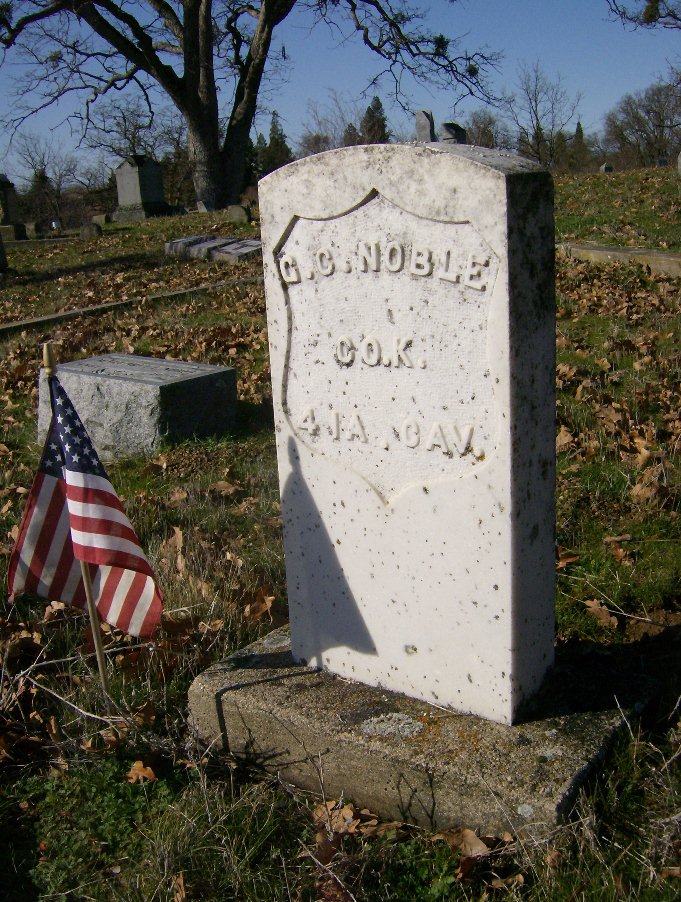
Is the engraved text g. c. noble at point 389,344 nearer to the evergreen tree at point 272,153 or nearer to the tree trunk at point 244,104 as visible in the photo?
the tree trunk at point 244,104

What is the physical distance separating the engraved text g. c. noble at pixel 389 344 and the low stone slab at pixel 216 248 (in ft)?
36.0

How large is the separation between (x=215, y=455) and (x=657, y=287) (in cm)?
557

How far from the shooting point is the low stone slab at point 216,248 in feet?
44.8

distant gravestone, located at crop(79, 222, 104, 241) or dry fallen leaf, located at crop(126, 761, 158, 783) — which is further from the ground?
distant gravestone, located at crop(79, 222, 104, 241)

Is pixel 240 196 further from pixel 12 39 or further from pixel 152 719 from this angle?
pixel 152 719

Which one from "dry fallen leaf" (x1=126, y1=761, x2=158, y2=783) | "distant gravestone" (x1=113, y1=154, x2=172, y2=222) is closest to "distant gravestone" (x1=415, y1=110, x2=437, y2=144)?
"distant gravestone" (x1=113, y1=154, x2=172, y2=222)

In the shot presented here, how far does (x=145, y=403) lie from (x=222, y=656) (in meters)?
2.68

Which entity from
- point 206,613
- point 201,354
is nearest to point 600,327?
point 201,354

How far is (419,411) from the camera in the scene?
2.62 m

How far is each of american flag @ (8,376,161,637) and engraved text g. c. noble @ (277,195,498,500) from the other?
78 cm

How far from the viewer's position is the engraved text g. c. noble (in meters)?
2.43

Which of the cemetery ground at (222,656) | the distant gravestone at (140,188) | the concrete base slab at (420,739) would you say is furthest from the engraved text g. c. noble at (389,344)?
the distant gravestone at (140,188)

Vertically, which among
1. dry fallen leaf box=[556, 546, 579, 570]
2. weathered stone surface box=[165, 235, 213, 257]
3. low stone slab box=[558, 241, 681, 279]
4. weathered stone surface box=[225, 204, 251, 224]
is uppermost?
weathered stone surface box=[225, 204, 251, 224]

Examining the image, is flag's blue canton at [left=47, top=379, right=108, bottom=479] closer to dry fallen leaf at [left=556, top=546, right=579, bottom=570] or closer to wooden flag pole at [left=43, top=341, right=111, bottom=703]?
wooden flag pole at [left=43, top=341, right=111, bottom=703]
